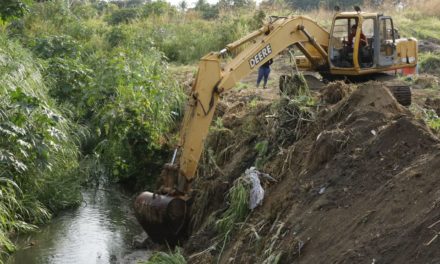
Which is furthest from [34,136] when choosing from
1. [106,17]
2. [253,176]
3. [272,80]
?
[106,17]

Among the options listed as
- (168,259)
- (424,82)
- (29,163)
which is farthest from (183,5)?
(168,259)

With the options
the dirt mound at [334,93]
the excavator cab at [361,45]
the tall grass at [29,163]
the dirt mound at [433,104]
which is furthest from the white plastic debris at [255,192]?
the excavator cab at [361,45]

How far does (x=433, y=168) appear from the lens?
5.94 m

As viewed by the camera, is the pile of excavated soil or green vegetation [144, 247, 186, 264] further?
green vegetation [144, 247, 186, 264]

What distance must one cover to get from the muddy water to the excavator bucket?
48cm

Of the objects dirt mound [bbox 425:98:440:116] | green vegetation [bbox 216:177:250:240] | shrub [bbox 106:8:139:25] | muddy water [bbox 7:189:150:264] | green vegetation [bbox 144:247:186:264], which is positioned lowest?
muddy water [bbox 7:189:150:264]

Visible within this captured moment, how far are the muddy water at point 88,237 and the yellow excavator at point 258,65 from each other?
813mm

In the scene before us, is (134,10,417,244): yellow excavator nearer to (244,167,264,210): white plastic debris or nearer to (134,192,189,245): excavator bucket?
(134,192,189,245): excavator bucket

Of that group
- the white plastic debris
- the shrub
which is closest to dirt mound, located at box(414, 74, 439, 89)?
the white plastic debris

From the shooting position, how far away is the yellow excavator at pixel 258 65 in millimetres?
8758

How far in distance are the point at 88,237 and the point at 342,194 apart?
15.2 ft

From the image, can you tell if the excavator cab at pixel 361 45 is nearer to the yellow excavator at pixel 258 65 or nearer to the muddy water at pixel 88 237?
the yellow excavator at pixel 258 65

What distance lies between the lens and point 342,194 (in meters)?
6.65

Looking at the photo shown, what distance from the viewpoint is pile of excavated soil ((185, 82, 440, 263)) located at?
543 cm
